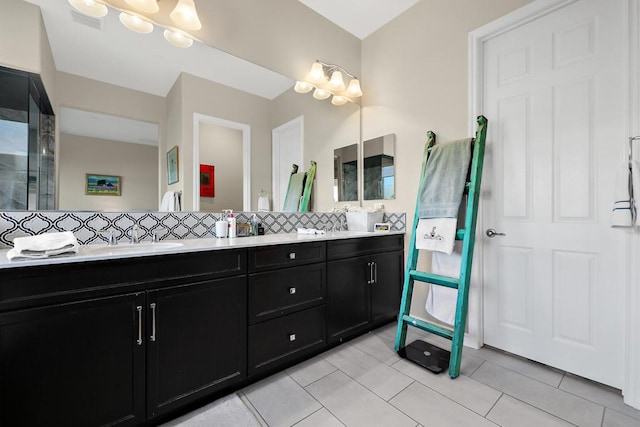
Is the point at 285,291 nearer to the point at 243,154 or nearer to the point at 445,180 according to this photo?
the point at 243,154

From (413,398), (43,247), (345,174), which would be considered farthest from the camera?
(345,174)

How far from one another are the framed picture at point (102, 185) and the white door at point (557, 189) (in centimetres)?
257

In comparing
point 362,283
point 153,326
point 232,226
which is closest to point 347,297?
point 362,283

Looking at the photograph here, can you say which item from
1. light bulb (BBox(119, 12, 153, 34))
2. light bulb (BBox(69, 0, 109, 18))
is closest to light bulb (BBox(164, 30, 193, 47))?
light bulb (BBox(119, 12, 153, 34))

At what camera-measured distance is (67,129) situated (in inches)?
62.4

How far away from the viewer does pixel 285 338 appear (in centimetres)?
181

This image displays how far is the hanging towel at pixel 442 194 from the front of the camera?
6.61 ft

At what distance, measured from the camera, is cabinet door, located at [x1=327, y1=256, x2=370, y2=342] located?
2086 mm

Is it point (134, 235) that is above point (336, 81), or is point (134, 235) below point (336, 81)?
below

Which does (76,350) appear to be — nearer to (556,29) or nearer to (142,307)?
(142,307)

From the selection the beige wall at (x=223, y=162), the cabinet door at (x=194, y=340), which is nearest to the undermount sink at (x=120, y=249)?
the cabinet door at (x=194, y=340)

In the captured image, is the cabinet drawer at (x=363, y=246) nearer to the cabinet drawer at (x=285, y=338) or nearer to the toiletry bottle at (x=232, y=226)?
the cabinet drawer at (x=285, y=338)

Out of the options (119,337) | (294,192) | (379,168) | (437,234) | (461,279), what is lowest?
(119,337)

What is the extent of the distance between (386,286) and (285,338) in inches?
43.4
